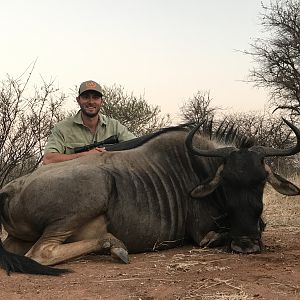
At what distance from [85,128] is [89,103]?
28cm

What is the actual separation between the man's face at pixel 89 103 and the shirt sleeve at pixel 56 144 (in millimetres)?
403

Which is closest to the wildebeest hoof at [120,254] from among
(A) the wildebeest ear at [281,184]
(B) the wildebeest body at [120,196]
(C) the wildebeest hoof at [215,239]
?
(B) the wildebeest body at [120,196]

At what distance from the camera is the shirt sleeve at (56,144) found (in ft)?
18.0

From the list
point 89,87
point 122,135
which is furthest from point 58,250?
point 89,87

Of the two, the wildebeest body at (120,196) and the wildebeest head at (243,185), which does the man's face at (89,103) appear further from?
the wildebeest head at (243,185)

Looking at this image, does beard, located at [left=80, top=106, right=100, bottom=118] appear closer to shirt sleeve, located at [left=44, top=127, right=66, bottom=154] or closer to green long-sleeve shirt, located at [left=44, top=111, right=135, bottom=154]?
green long-sleeve shirt, located at [left=44, top=111, right=135, bottom=154]

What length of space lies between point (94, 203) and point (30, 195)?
54cm

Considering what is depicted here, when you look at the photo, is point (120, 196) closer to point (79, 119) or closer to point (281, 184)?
point (281, 184)

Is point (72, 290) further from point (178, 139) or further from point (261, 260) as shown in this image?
point (178, 139)

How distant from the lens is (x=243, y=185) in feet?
14.2

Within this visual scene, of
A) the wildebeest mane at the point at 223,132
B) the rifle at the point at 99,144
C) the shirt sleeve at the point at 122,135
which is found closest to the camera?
the wildebeest mane at the point at 223,132

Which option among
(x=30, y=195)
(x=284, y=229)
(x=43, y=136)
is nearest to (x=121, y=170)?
(x=30, y=195)

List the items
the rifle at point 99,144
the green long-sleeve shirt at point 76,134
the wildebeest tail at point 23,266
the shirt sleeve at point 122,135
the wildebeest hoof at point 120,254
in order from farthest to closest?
1. the shirt sleeve at point 122,135
2. the green long-sleeve shirt at point 76,134
3. the rifle at point 99,144
4. the wildebeest hoof at point 120,254
5. the wildebeest tail at point 23,266

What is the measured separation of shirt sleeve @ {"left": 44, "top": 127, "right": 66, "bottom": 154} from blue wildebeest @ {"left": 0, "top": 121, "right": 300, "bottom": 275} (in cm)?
87
